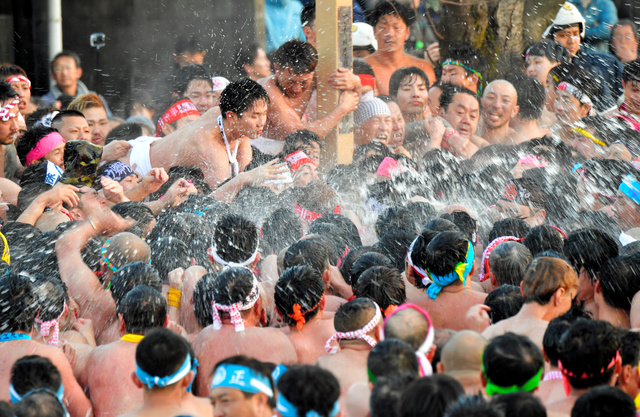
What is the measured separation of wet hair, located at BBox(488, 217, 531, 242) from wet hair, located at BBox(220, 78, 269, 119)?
2.78 meters

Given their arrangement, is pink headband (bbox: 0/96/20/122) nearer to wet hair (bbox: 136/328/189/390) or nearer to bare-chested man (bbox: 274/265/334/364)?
bare-chested man (bbox: 274/265/334/364)

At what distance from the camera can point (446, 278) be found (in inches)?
159

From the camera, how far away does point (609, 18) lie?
997 cm

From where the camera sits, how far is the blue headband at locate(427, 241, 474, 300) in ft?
13.2

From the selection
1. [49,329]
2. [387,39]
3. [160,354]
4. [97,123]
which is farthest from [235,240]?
[387,39]

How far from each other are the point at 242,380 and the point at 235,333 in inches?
33.0

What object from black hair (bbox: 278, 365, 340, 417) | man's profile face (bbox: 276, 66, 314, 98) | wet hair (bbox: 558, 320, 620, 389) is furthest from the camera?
man's profile face (bbox: 276, 66, 314, 98)

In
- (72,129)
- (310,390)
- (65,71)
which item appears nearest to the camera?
(310,390)

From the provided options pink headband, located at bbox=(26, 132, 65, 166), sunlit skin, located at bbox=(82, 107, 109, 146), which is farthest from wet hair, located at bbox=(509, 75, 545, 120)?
pink headband, located at bbox=(26, 132, 65, 166)

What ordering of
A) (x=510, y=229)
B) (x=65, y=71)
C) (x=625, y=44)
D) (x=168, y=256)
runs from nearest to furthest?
(x=168, y=256), (x=510, y=229), (x=625, y=44), (x=65, y=71)

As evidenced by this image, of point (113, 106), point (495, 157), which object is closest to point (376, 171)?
point (495, 157)

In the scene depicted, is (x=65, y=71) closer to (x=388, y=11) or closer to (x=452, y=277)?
(x=388, y=11)

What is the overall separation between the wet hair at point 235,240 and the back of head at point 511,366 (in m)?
2.02

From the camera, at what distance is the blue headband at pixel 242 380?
2.83m
